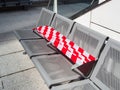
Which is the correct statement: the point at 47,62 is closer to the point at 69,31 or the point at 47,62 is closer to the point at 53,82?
the point at 53,82

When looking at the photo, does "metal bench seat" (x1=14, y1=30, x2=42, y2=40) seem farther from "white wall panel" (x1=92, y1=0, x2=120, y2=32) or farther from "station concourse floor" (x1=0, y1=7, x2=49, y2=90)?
"white wall panel" (x1=92, y1=0, x2=120, y2=32)

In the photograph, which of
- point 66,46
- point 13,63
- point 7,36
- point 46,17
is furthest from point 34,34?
point 7,36

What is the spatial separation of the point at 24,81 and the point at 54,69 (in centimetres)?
76

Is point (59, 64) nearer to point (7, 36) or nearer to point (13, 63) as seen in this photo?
point (13, 63)

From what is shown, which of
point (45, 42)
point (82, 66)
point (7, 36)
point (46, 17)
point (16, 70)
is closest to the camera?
point (82, 66)

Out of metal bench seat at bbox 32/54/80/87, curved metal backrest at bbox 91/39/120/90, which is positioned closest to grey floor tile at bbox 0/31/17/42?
metal bench seat at bbox 32/54/80/87

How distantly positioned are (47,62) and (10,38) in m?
2.77

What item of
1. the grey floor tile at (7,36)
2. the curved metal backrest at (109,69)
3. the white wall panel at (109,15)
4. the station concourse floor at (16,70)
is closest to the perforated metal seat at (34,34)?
the station concourse floor at (16,70)

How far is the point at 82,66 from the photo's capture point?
225 cm

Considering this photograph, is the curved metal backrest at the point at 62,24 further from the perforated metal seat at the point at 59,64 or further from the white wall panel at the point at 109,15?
the white wall panel at the point at 109,15

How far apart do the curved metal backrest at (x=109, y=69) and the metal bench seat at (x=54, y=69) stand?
269 millimetres

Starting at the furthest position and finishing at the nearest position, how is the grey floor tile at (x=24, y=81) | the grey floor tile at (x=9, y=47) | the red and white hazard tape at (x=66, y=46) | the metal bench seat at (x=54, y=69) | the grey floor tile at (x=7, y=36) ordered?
the grey floor tile at (x=7, y=36) < the grey floor tile at (x=9, y=47) < the grey floor tile at (x=24, y=81) < the red and white hazard tape at (x=66, y=46) < the metal bench seat at (x=54, y=69)

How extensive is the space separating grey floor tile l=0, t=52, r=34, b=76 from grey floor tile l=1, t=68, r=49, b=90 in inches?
7.6

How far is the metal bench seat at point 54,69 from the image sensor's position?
2.06 m
